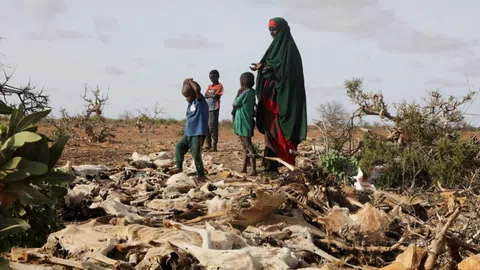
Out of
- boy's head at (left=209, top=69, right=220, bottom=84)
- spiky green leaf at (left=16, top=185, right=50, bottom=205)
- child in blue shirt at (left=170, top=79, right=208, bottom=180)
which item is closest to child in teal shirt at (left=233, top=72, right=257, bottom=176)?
child in blue shirt at (left=170, top=79, right=208, bottom=180)

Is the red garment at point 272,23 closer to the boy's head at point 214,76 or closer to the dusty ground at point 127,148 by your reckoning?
the dusty ground at point 127,148

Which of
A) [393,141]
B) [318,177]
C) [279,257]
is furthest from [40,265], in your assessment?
[393,141]

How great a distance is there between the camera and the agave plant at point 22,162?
216 cm

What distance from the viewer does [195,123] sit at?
7.47 meters

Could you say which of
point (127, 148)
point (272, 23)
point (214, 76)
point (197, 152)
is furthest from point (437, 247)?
point (127, 148)

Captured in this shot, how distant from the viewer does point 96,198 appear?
573 cm

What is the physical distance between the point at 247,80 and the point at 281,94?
22.5 inches

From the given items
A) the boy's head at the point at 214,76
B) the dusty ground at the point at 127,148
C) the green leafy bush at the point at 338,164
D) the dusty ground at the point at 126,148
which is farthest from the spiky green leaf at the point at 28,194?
the boy's head at the point at 214,76

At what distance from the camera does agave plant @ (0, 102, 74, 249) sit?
7.07ft

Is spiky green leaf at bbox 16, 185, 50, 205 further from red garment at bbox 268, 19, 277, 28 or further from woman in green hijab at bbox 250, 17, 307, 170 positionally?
red garment at bbox 268, 19, 277, 28

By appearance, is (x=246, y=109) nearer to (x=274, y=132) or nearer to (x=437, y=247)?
(x=274, y=132)

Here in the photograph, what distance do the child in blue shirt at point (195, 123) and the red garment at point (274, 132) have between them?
3.56ft

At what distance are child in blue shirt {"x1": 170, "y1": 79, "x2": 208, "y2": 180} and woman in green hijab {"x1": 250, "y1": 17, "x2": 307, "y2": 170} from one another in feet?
3.37

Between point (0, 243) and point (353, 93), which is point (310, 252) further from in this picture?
point (353, 93)
